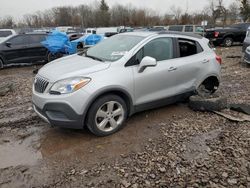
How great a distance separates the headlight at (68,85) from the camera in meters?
3.94

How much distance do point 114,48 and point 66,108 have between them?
5.43ft

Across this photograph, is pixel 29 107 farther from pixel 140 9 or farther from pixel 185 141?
pixel 140 9

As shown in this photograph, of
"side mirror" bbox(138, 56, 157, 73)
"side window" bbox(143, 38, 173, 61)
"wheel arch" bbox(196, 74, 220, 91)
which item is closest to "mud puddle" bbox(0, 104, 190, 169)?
"side mirror" bbox(138, 56, 157, 73)

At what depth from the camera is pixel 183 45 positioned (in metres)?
5.37

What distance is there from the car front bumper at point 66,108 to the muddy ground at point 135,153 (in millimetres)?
406

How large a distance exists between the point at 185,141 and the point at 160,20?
197 feet

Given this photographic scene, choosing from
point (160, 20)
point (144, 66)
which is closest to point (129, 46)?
point (144, 66)

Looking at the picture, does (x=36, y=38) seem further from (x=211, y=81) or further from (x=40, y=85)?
(x=211, y=81)

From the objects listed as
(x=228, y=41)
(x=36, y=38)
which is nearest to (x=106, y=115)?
(x=36, y=38)

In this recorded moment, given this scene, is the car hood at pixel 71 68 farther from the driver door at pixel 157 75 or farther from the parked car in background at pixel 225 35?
the parked car in background at pixel 225 35

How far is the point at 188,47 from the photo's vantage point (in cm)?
547

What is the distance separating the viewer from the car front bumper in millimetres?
3898

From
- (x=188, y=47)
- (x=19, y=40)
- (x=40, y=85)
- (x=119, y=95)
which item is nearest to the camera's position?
(x=40, y=85)

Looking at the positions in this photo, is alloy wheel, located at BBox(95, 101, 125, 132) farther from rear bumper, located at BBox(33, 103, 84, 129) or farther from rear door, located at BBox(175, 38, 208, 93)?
rear door, located at BBox(175, 38, 208, 93)
